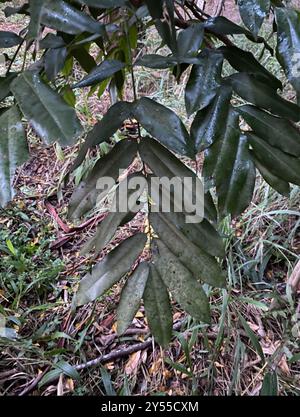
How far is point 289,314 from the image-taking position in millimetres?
1056

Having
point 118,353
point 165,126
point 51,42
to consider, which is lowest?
point 118,353

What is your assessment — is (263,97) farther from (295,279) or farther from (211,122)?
(295,279)

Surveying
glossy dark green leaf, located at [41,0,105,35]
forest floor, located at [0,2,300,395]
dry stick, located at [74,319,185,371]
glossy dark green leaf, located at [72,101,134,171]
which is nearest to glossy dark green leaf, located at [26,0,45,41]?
glossy dark green leaf, located at [41,0,105,35]

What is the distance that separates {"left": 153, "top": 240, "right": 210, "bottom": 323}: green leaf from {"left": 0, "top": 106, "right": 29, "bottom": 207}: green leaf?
0.20 meters

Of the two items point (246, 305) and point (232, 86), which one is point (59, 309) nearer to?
point (246, 305)

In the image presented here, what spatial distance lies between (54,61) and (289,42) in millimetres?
265

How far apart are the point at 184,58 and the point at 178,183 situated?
0.45 ft

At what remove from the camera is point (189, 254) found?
1.61 feet

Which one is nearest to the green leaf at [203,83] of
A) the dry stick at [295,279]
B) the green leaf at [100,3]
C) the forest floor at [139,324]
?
the green leaf at [100,3]

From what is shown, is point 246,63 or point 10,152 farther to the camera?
point 246,63

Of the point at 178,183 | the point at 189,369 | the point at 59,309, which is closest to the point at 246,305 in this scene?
the point at 189,369

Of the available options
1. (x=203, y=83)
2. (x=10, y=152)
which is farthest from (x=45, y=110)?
(x=203, y=83)
